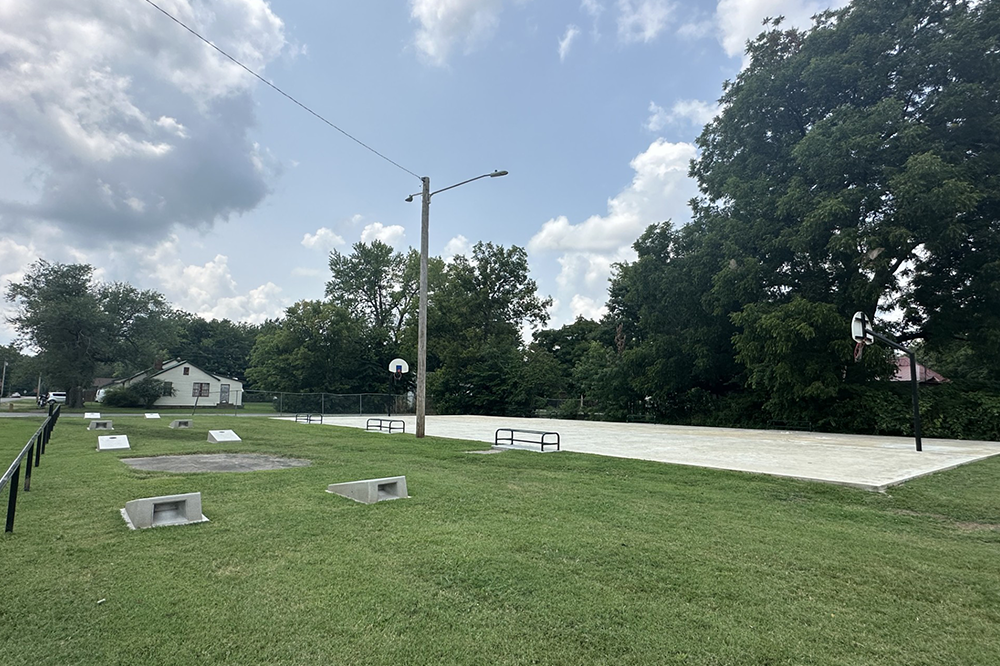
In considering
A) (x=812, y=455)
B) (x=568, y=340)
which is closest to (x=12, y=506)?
(x=812, y=455)

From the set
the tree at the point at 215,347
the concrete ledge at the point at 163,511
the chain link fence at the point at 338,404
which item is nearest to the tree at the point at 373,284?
the chain link fence at the point at 338,404

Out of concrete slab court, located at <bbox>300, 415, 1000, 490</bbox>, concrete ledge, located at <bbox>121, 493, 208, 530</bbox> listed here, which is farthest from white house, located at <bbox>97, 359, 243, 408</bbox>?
concrete ledge, located at <bbox>121, 493, 208, 530</bbox>

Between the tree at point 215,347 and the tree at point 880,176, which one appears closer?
the tree at point 880,176

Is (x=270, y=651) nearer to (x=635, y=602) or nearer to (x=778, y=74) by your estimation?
(x=635, y=602)

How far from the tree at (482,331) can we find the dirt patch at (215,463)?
25518mm

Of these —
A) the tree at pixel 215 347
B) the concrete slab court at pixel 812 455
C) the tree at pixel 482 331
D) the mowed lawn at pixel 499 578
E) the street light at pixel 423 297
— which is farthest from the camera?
the tree at pixel 215 347

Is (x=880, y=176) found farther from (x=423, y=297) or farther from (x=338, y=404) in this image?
(x=338, y=404)

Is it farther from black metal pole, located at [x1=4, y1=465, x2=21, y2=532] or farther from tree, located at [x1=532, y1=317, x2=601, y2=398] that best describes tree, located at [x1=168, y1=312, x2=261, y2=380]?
black metal pole, located at [x1=4, y1=465, x2=21, y2=532]

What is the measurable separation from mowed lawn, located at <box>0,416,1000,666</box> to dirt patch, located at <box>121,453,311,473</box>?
1739 millimetres

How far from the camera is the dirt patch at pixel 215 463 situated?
9250 millimetres

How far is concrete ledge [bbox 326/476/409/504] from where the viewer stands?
21.2ft

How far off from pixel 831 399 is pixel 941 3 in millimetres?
16022

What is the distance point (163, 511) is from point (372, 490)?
2096mm

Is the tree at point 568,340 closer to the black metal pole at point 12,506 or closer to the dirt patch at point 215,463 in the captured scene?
the dirt patch at point 215,463
